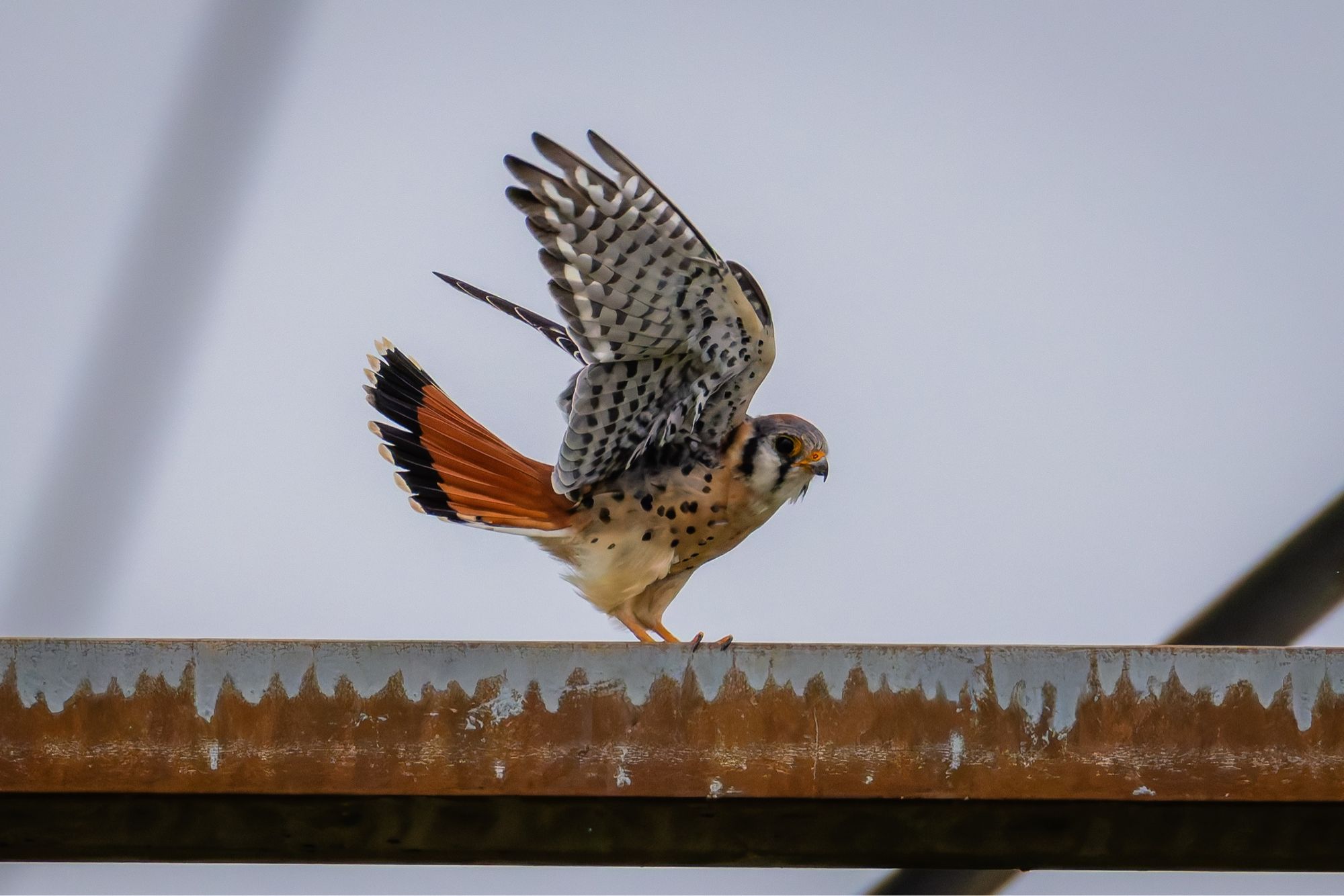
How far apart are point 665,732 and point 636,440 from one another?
1.52m

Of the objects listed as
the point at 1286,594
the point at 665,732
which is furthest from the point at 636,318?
the point at 1286,594

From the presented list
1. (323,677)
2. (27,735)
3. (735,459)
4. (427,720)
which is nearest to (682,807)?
(427,720)

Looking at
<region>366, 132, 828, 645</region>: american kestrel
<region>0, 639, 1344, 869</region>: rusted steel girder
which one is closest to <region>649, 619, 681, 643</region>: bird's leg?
<region>366, 132, 828, 645</region>: american kestrel

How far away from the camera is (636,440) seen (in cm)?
330

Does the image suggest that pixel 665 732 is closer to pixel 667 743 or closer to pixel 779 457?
pixel 667 743

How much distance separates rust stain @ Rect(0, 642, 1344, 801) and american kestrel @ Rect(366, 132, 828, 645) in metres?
1.31

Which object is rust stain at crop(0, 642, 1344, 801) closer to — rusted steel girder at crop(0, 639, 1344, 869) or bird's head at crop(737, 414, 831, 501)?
rusted steel girder at crop(0, 639, 1344, 869)

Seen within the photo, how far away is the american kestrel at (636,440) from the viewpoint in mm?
2975

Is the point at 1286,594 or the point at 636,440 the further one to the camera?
the point at 636,440

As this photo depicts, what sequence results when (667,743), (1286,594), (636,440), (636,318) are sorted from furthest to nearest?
(636,440)
(636,318)
(667,743)
(1286,594)

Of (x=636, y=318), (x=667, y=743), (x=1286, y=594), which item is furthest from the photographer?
(x=636, y=318)

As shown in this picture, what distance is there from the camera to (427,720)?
1.82 m

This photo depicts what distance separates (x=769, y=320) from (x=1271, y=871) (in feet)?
5.18

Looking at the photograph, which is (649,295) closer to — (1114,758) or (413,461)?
(413,461)
